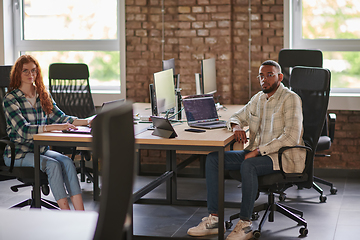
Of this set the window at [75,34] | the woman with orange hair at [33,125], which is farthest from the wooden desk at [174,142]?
the window at [75,34]

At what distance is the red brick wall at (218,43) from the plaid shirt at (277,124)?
5.44 feet

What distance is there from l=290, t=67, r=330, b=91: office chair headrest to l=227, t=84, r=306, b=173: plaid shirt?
26 centimetres

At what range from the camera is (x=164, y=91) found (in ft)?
12.5

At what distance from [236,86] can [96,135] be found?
14.3 feet

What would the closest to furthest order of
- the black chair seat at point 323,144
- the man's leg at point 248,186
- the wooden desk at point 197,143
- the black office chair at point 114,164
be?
1. the black office chair at point 114,164
2. the wooden desk at point 197,143
3. the man's leg at point 248,186
4. the black chair seat at point 323,144

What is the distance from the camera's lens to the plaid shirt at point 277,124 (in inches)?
124

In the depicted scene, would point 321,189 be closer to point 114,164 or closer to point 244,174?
point 244,174

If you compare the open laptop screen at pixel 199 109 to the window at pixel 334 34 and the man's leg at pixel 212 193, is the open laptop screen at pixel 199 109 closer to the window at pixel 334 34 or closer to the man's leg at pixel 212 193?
the man's leg at pixel 212 193

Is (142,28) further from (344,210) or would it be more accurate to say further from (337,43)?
(344,210)

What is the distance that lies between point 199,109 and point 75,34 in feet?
8.38

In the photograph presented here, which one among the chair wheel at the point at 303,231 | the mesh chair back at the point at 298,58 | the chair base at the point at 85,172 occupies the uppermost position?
the mesh chair back at the point at 298,58

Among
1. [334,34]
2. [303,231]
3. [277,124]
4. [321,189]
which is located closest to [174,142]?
[277,124]

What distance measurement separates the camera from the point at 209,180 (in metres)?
3.30

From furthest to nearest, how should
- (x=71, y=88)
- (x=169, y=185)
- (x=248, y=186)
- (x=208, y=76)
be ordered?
(x=71, y=88), (x=208, y=76), (x=169, y=185), (x=248, y=186)
